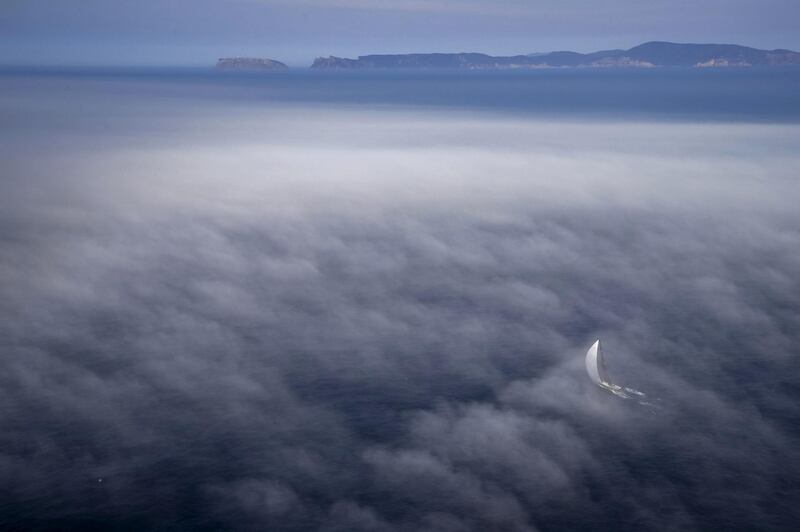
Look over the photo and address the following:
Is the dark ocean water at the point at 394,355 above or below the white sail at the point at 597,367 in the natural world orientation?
below

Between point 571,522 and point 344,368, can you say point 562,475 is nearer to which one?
point 571,522

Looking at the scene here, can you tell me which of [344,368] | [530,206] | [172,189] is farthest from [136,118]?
[344,368]

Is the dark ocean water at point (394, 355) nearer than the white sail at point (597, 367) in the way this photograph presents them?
Yes

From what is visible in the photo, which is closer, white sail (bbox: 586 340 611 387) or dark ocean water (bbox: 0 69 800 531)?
dark ocean water (bbox: 0 69 800 531)

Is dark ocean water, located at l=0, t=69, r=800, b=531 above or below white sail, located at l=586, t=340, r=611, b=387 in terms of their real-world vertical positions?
below
